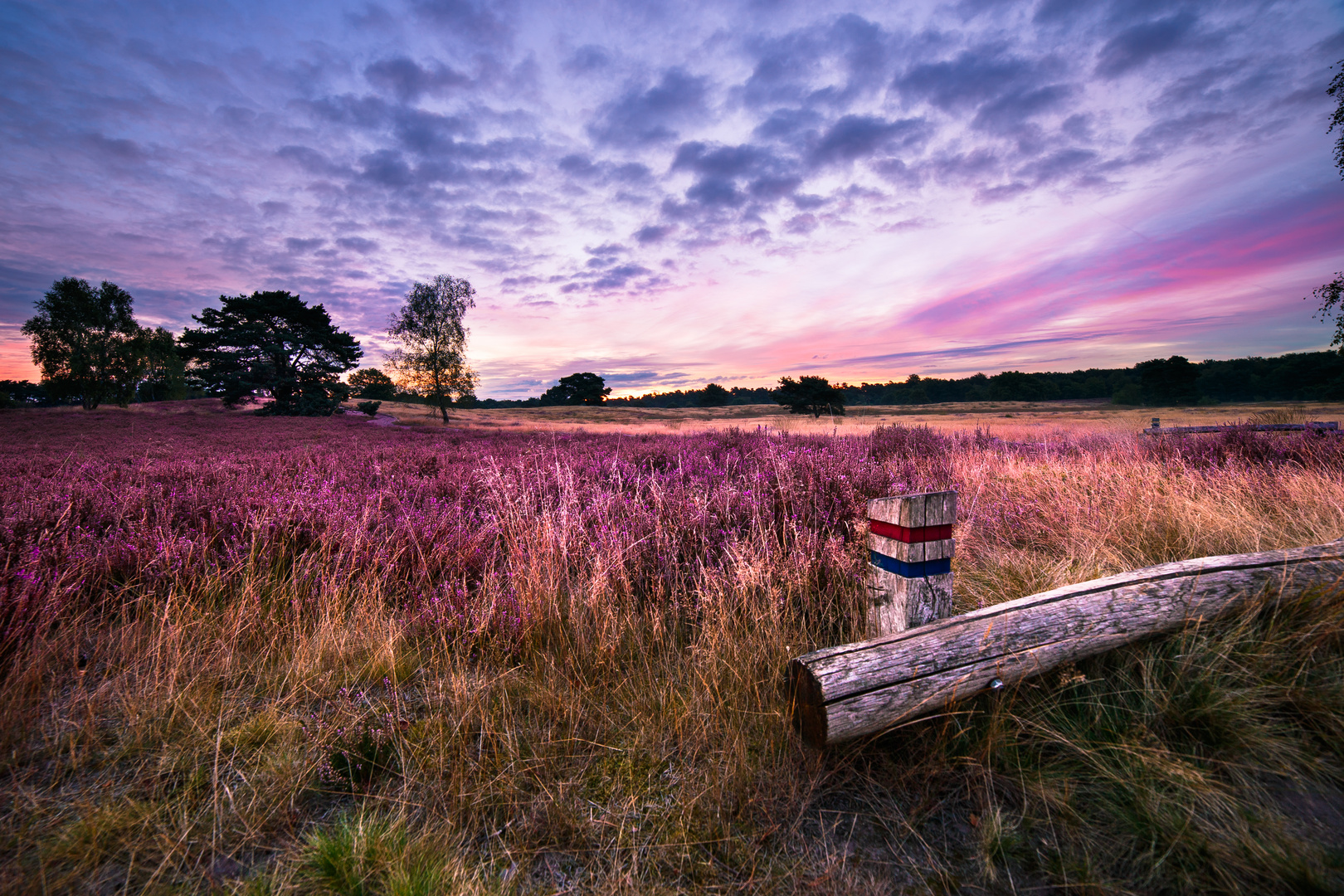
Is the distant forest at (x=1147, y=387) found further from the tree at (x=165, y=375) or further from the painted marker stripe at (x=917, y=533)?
the painted marker stripe at (x=917, y=533)

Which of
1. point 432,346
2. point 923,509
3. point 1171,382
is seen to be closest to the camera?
point 923,509

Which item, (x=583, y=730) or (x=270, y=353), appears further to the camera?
(x=270, y=353)

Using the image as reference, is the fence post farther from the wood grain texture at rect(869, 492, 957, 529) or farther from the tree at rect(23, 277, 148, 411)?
the tree at rect(23, 277, 148, 411)

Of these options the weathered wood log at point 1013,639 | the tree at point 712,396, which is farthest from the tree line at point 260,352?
the tree at point 712,396

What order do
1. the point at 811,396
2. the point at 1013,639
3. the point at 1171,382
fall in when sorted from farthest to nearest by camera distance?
the point at 1171,382 < the point at 811,396 < the point at 1013,639

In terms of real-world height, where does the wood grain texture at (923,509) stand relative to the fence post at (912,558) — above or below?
above

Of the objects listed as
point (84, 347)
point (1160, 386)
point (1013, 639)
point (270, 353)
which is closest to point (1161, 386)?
point (1160, 386)

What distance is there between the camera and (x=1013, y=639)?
203cm

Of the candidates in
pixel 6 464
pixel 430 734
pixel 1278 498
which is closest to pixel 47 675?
pixel 430 734

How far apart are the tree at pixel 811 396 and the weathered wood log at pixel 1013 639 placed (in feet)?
152

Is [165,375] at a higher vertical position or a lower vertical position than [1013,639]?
higher

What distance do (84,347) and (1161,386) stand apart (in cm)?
10797

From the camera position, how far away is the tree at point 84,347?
31.2 metres

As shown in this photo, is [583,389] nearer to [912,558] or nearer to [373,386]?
[373,386]
